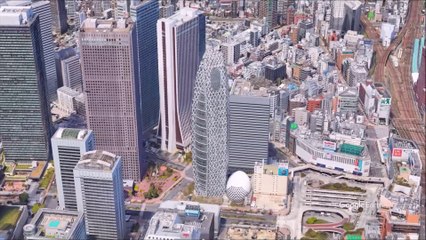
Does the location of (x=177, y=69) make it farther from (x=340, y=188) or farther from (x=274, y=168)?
(x=340, y=188)

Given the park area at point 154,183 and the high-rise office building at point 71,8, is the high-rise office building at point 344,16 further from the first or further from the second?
the park area at point 154,183

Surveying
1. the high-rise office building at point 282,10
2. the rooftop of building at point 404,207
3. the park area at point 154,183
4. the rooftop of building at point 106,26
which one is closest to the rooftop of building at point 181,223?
the park area at point 154,183

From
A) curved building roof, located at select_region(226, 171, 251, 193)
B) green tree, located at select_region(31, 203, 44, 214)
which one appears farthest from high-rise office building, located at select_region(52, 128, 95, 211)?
curved building roof, located at select_region(226, 171, 251, 193)

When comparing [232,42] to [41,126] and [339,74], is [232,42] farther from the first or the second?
[41,126]

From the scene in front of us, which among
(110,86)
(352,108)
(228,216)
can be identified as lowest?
(228,216)

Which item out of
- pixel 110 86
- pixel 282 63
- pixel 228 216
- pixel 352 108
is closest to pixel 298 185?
pixel 228 216

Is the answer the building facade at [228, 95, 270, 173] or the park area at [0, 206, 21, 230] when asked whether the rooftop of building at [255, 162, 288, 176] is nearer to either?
the building facade at [228, 95, 270, 173]

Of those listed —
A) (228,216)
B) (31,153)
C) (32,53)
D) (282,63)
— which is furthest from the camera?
(282,63)
